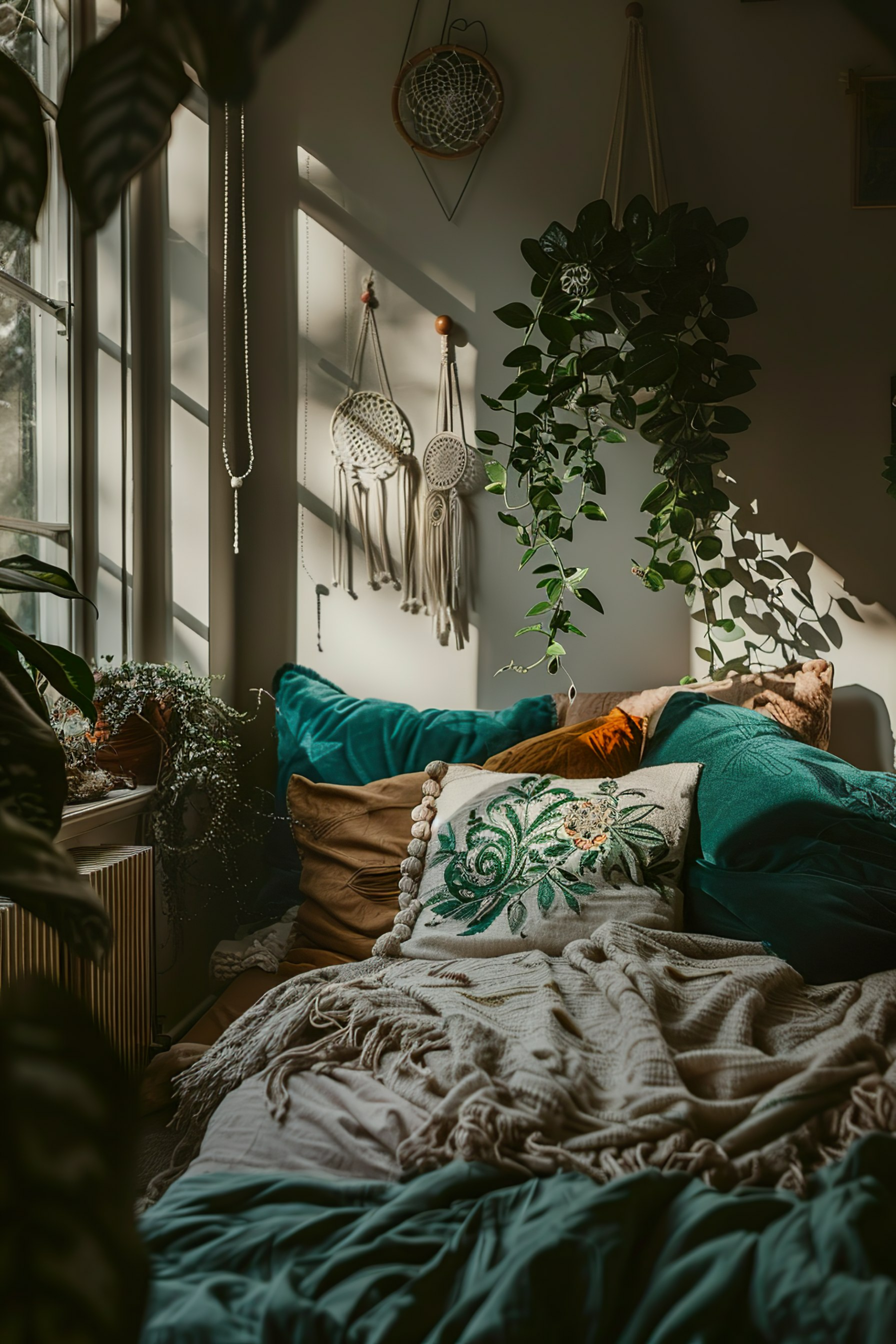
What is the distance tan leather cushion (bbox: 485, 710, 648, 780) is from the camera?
6.04 ft

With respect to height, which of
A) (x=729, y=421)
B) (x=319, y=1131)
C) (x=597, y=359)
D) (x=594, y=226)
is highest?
(x=594, y=226)

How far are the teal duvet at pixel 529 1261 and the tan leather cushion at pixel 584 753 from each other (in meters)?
0.96

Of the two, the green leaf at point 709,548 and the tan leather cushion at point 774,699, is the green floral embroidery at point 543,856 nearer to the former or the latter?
the tan leather cushion at point 774,699

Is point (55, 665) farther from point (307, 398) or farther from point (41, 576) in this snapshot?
point (307, 398)

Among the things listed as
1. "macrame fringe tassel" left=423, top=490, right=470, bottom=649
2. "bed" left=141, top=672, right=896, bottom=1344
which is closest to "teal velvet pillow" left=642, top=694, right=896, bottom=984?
"bed" left=141, top=672, right=896, bottom=1344

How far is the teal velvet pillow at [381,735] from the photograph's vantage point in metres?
2.01

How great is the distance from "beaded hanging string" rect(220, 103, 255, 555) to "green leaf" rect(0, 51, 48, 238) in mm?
2144

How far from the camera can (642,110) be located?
86.4 inches

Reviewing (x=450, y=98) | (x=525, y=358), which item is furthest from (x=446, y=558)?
(x=450, y=98)

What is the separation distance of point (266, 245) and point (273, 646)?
1091 mm

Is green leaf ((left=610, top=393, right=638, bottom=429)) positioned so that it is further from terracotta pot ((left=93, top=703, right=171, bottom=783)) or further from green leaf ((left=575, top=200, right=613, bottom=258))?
terracotta pot ((left=93, top=703, right=171, bottom=783))

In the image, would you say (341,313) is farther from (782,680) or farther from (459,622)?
(782,680)

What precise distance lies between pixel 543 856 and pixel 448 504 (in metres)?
1.08

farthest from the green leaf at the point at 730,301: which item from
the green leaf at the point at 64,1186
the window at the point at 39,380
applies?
the green leaf at the point at 64,1186
